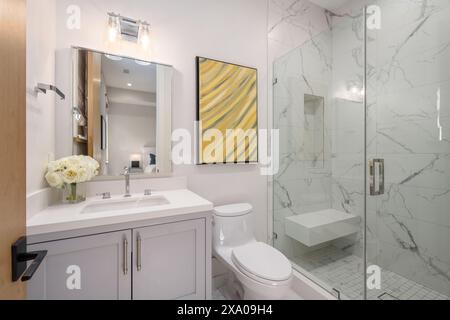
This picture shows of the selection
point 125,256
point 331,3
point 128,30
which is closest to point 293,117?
point 331,3

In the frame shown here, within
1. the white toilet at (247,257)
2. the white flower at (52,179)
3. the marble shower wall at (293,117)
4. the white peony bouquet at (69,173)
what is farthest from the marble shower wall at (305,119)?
the white flower at (52,179)

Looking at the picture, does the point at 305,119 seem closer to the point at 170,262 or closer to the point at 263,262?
the point at 263,262

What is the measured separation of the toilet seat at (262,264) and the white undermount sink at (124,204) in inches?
24.0

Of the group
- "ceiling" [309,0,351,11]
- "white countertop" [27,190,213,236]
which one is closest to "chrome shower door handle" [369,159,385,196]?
"white countertop" [27,190,213,236]

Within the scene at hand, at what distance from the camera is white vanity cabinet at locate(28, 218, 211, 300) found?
3.10 feet

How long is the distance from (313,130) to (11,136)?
215cm

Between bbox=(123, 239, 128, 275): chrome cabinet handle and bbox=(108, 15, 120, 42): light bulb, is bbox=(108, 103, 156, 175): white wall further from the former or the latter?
bbox=(123, 239, 128, 275): chrome cabinet handle

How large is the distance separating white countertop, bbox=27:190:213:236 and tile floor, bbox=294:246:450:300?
1277 millimetres

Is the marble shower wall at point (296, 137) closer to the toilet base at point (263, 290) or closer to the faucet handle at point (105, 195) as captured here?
the toilet base at point (263, 290)

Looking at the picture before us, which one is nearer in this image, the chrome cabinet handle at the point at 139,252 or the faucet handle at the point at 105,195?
the chrome cabinet handle at the point at 139,252

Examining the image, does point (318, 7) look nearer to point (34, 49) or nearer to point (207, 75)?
point (207, 75)

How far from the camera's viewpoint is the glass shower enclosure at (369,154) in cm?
168

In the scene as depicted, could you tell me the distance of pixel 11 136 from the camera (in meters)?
0.52
